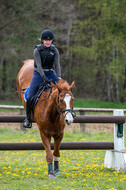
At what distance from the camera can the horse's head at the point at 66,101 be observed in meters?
5.46

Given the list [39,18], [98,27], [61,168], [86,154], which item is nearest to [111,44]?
[98,27]

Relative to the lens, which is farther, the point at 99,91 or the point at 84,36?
the point at 99,91

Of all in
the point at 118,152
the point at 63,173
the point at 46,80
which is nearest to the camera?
the point at 46,80

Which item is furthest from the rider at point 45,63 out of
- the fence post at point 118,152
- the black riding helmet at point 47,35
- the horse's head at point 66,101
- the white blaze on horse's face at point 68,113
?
the fence post at point 118,152

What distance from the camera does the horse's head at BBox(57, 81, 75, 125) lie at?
546cm

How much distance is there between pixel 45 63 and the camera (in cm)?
686

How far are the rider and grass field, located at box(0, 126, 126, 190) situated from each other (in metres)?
1.12

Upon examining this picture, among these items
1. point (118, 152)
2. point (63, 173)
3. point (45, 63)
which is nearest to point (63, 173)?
point (63, 173)

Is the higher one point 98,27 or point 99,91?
point 98,27

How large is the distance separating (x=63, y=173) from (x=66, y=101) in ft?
6.75

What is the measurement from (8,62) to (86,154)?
27284 mm

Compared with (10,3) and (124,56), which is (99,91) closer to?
(124,56)

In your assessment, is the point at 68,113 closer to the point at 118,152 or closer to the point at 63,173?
the point at 63,173

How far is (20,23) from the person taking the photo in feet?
79.4
